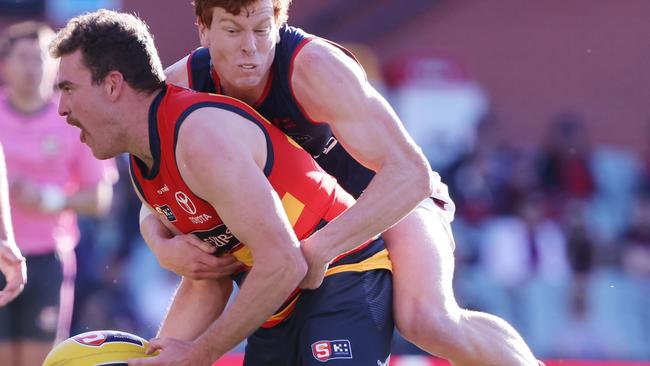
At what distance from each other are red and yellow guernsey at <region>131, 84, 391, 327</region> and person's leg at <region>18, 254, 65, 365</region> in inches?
94.8

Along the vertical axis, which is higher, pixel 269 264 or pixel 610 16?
pixel 269 264

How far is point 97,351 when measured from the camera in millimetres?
4016

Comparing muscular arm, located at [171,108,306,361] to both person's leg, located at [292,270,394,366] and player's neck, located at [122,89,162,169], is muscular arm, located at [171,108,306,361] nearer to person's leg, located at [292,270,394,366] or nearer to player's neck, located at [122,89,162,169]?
player's neck, located at [122,89,162,169]

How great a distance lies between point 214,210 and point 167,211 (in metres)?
0.21

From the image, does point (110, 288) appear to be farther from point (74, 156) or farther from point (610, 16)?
point (610, 16)

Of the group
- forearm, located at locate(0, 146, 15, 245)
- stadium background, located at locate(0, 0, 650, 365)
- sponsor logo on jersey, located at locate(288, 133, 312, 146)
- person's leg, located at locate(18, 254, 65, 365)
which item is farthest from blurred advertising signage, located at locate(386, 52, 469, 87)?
sponsor logo on jersey, located at locate(288, 133, 312, 146)

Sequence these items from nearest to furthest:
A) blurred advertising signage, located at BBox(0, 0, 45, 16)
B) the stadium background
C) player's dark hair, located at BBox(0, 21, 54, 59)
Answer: player's dark hair, located at BBox(0, 21, 54, 59), the stadium background, blurred advertising signage, located at BBox(0, 0, 45, 16)

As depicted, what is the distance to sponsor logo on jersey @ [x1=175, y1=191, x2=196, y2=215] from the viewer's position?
387 centimetres

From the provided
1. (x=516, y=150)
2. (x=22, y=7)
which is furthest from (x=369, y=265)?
(x=22, y=7)

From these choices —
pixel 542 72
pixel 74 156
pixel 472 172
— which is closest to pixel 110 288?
pixel 74 156

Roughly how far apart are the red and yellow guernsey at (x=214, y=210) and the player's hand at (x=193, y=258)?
29 millimetres

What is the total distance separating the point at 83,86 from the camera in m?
3.83

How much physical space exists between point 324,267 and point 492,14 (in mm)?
9673

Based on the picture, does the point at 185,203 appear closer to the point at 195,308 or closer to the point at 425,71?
the point at 195,308
